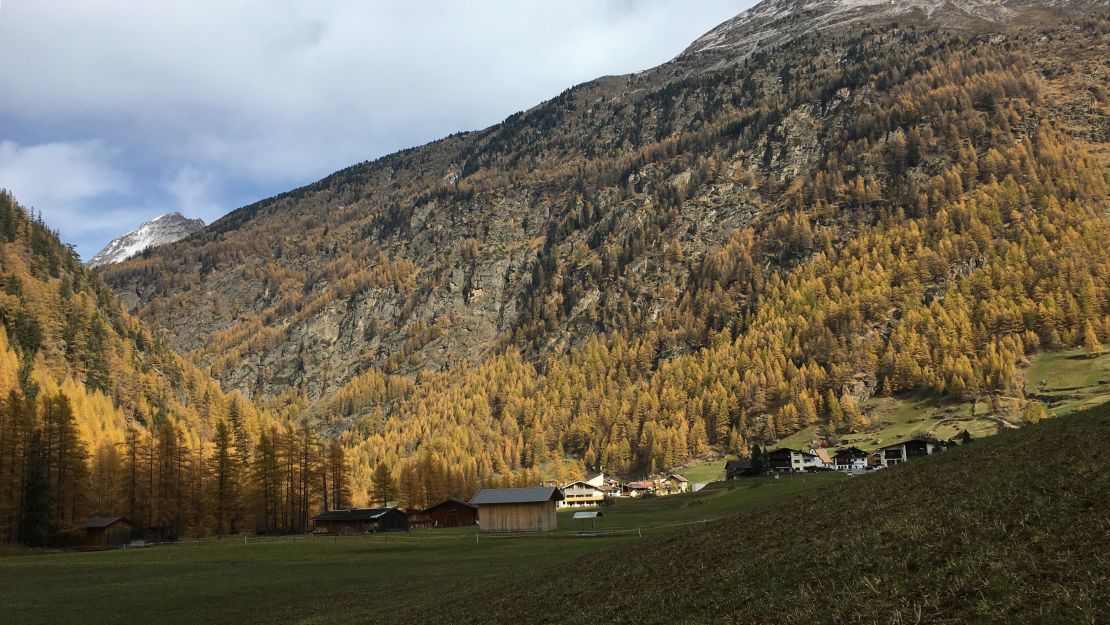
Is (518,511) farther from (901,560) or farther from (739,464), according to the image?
(739,464)

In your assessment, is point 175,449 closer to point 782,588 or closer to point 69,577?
point 69,577

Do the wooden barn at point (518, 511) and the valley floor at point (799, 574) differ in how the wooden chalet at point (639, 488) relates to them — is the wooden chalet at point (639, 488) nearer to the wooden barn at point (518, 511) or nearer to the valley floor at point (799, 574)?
the wooden barn at point (518, 511)

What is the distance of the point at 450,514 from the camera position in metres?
120

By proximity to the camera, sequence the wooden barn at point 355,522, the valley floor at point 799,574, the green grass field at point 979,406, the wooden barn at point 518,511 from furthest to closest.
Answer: the green grass field at point 979,406 < the wooden barn at point 355,522 < the wooden barn at point 518,511 < the valley floor at point 799,574

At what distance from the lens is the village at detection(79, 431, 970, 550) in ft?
285

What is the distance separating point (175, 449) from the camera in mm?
99875

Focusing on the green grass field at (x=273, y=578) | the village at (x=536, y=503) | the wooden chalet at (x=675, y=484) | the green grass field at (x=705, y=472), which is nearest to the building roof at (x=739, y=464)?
the village at (x=536, y=503)

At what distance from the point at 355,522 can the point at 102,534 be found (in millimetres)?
31521

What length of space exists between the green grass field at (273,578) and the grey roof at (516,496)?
11278 millimetres

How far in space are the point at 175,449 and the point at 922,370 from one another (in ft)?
560

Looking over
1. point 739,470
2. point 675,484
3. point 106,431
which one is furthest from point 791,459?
point 106,431

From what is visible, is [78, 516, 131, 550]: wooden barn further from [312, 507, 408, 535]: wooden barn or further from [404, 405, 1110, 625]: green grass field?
[404, 405, 1110, 625]: green grass field

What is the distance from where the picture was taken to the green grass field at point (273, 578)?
34156 millimetres

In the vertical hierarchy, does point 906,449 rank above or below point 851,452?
below
